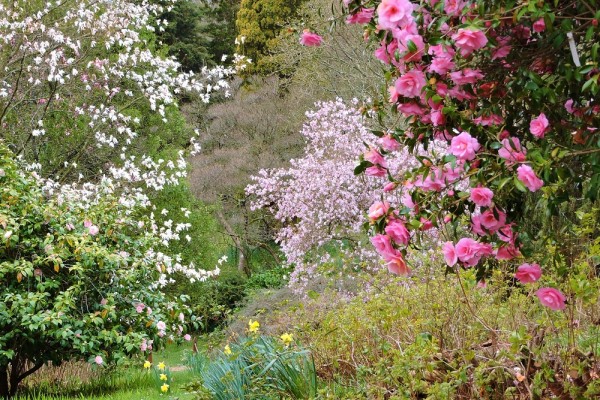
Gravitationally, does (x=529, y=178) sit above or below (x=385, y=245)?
above

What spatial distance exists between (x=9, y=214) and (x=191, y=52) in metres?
18.6

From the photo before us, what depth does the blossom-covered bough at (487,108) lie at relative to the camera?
204cm

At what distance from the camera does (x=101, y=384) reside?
6.82 metres

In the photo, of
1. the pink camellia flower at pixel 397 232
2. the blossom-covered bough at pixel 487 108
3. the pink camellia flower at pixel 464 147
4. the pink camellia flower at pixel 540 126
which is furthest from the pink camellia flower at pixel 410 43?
the pink camellia flower at pixel 397 232

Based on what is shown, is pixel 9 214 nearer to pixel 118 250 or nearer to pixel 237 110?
pixel 118 250

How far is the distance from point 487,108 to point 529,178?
46cm

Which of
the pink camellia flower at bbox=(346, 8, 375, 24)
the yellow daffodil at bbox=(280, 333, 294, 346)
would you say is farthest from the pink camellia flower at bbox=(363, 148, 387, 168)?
the yellow daffodil at bbox=(280, 333, 294, 346)

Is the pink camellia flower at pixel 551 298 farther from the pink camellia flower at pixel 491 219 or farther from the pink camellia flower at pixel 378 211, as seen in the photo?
the pink camellia flower at pixel 378 211

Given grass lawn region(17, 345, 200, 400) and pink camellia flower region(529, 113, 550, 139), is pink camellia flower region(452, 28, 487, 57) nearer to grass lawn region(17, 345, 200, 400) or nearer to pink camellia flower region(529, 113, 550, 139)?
pink camellia flower region(529, 113, 550, 139)

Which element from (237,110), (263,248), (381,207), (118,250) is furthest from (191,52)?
(381,207)

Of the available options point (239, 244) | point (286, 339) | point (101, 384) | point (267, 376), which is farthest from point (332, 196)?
point (239, 244)

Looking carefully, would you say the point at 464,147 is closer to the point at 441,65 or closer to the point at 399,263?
the point at 441,65

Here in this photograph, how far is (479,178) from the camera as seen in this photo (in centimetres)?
208

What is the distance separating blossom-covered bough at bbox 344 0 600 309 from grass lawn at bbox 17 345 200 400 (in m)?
3.62
